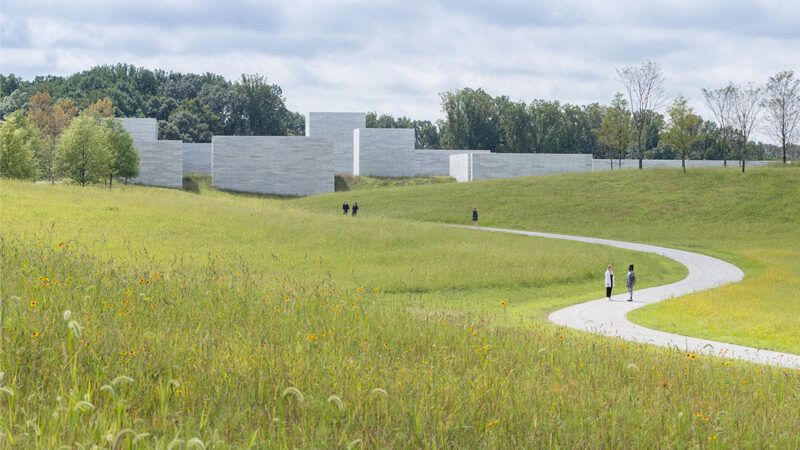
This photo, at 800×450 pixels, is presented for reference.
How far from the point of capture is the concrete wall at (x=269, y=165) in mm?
93125

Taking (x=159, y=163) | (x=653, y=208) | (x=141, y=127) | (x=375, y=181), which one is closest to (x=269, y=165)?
(x=159, y=163)

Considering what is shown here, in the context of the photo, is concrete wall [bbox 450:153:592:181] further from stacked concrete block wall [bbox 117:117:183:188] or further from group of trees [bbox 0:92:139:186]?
group of trees [bbox 0:92:139:186]

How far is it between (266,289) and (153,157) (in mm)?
83854

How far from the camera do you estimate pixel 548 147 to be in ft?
411

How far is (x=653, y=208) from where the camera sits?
6425 cm

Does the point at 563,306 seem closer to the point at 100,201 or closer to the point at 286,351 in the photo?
the point at 286,351

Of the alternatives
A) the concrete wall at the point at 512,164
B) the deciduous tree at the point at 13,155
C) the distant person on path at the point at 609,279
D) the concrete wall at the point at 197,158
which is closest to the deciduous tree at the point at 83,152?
the deciduous tree at the point at 13,155

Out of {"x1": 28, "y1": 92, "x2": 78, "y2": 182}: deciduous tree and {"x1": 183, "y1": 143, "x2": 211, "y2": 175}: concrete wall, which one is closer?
{"x1": 28, "y1": 92, "x2": 78, "y2": 182}: deciduous tree

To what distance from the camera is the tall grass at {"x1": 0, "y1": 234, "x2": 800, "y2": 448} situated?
16.9 ft

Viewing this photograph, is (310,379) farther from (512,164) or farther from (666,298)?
(512,164)

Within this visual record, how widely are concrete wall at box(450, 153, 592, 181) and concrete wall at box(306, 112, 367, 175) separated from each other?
16.1 meters

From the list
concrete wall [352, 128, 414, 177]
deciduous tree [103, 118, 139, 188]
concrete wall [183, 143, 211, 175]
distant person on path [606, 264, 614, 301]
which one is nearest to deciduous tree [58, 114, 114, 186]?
deciduous tree [103, 118, 139, 188]

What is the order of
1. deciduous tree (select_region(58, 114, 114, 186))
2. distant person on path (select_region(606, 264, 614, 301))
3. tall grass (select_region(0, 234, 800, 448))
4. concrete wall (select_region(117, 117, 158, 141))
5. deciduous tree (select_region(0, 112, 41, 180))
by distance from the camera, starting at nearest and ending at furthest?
tall grass (select_region(0, 234, 800, 448)) → distant person on path (select_region(606, 264, 614, 301)) → deciduous tree (select_region(0, 112, 41, 180)) → deciduous tree (select_region(58, 114, 114, 186)) → concrete wall (select_region(117, 117, 158, 141))

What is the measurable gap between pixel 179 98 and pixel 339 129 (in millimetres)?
37761
